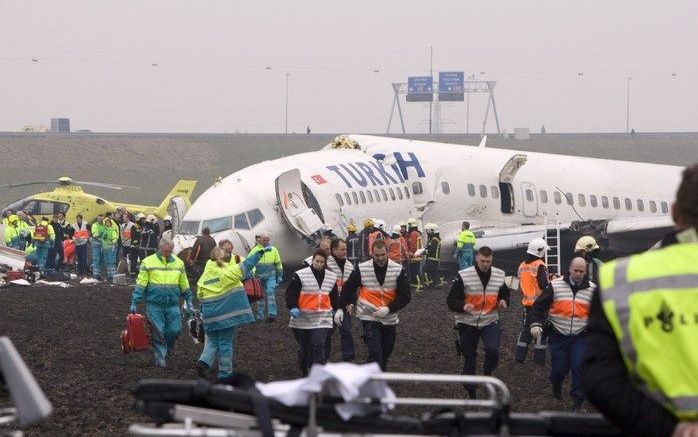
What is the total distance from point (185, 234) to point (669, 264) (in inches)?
1007

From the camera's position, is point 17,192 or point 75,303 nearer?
point 75,303

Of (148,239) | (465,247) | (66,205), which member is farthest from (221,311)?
(66,205)

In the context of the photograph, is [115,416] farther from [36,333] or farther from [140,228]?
[140,228]

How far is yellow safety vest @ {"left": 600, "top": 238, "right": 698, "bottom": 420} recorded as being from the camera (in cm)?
488

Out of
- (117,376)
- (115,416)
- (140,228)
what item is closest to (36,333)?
(117,376)

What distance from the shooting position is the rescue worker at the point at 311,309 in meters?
16.2

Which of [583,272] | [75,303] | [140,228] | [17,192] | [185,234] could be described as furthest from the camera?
[17,192]

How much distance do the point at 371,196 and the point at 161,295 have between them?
14.4 m

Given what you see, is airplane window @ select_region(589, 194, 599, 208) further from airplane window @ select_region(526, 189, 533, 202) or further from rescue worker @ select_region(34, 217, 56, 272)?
rescue worker @ select_region(34, 217, 56, 272)

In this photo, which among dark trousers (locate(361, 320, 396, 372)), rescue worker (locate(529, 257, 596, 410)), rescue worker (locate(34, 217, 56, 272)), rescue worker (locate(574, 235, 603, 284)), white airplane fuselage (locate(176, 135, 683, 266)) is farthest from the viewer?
rescue worker (locate(34, 217, 56, 272))

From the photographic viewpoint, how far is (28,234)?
3784 centimetres

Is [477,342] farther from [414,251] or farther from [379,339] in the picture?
[414,251]

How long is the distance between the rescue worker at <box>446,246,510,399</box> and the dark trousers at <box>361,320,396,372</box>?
0.96 m

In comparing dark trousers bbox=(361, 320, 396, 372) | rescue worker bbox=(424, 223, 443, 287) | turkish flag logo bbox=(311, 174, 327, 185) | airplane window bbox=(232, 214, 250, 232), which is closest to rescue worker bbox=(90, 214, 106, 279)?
airplane window bbox=(232, 214, 250, 232)
